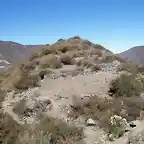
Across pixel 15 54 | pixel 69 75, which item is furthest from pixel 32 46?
pixel 69 75

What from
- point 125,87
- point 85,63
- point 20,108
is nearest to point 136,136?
point 125,87

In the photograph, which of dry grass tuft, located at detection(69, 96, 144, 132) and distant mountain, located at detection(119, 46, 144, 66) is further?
distant mountain, located at detection(119, 46, 144, 66)

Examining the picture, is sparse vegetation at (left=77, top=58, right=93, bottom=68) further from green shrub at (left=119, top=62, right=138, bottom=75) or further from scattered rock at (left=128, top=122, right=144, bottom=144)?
scattered rock at (left=128, top=122, right=144, bottom=144)

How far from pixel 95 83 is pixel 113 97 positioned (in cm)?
200

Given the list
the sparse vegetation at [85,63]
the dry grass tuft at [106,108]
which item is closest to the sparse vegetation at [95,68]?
the sparse vegetation at [85,63]

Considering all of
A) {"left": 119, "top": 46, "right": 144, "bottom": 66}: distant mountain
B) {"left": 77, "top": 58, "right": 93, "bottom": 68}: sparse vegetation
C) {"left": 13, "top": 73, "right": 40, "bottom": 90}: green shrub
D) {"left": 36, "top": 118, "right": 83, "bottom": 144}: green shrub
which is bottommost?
{"left": 36, "top": 118, "right": 83, "bottom": 144}: green shrub

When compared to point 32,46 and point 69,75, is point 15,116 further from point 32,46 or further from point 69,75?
point 32,46

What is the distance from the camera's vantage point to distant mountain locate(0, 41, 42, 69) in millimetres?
65975

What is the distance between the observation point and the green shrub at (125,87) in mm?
16473

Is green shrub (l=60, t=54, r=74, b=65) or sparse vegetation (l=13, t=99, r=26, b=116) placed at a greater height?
green shrub (l=60, t=54, r=74, b=65)

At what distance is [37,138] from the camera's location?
424 inches

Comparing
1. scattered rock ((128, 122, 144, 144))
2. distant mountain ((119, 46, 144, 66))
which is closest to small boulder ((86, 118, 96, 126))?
scattered rock ((128, 122, 144, 144))

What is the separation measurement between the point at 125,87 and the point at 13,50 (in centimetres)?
5385

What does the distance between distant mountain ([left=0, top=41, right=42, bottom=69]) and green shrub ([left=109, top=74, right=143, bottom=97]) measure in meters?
49.5
